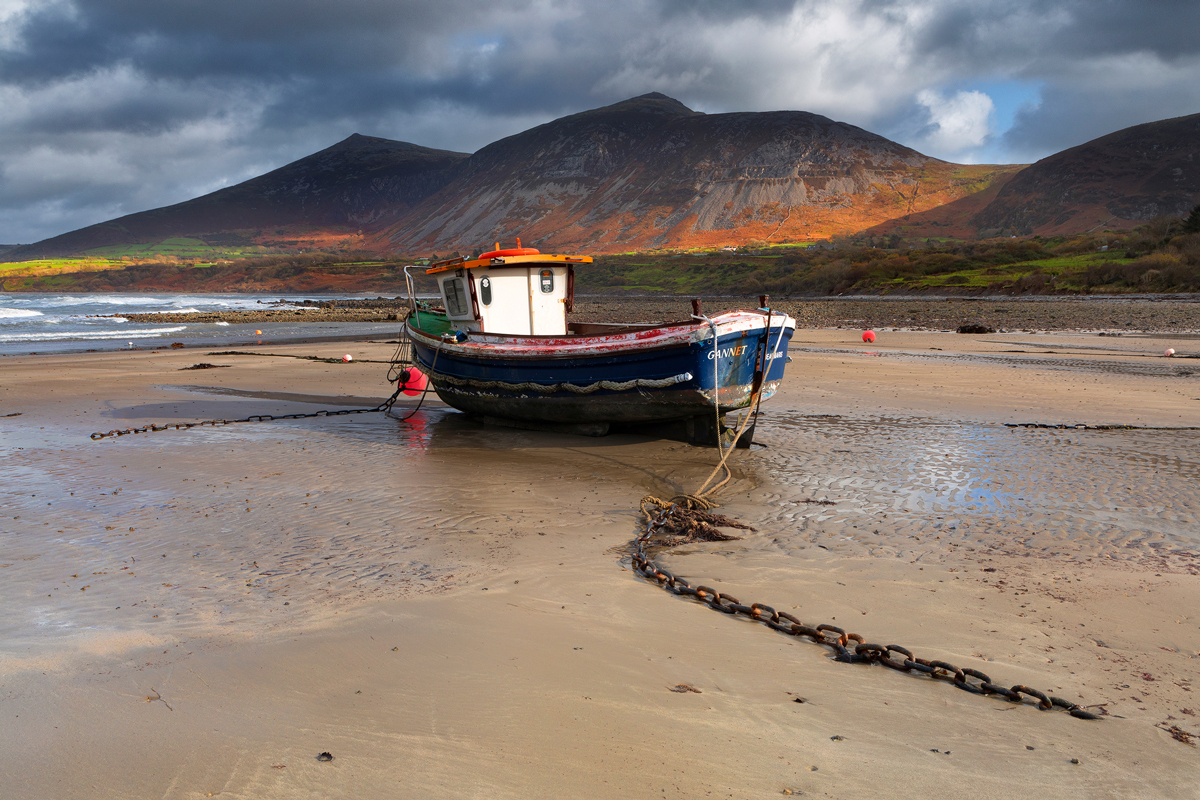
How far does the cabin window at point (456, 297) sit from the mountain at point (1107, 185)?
111 m

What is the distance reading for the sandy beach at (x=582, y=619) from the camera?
311cm

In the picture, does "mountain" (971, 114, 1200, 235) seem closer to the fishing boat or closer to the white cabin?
the white cabin

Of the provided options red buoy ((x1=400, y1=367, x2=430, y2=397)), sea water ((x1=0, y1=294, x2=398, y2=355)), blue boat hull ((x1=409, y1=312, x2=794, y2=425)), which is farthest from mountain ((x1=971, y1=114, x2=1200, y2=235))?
blue boat hull ((x1=409, y1=312, x2=794, y2=425))

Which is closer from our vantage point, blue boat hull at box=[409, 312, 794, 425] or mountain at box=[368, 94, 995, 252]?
blue boat hull at box=[409, 312, 794, 425]

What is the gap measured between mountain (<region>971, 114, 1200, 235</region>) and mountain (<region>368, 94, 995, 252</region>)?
22.3 m

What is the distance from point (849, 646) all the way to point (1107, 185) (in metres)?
135

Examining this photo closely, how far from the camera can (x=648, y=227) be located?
150375 millimetres

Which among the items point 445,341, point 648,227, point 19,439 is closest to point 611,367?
point 445,341

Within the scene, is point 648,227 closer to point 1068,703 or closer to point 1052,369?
point 1052,369

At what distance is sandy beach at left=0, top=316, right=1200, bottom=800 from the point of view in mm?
3111

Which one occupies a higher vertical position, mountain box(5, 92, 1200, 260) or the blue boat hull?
mountain box(5, 92, 1200, 260)

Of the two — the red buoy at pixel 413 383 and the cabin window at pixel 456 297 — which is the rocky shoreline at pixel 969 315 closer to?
the red buoy at pixel 413 383

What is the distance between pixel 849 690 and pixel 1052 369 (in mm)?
16240

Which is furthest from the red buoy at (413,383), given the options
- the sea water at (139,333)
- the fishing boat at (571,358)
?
the sea water at (139,333)
